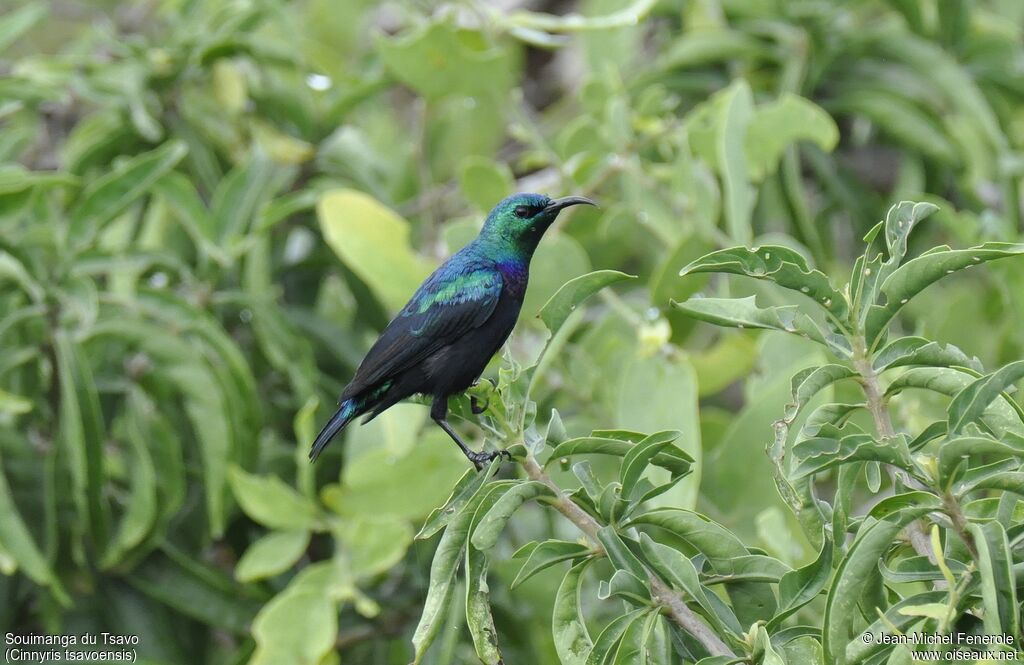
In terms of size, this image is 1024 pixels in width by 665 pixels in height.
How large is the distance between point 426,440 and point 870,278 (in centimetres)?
178

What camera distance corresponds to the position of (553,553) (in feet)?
6.41

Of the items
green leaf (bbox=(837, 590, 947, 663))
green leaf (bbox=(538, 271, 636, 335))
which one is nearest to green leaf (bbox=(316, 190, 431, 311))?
green leaf (bbox=(538, 271, 636, 335))

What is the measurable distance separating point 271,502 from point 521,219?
3.64 ft

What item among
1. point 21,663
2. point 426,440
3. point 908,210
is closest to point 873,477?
point 908,210

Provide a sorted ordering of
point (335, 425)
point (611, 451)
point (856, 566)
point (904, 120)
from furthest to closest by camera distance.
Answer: point (904, 120) < point (335, 425) < point (611, 451) < point (856, 566)

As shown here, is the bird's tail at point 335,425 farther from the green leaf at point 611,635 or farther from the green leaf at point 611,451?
the green leaf at point 611,635

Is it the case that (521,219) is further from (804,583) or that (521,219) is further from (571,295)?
(804,583)

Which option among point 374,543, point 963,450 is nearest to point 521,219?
point 374,543

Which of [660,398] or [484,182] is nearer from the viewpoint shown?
[660,398]

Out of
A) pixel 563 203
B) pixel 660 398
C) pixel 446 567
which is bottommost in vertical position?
pixel 660 398

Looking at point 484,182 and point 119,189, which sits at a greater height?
point 119,189

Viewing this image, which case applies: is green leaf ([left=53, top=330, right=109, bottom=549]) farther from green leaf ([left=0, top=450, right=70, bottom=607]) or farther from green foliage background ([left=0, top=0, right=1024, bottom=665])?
green leaf ([left=0, top=450, right=70, bottom=607])

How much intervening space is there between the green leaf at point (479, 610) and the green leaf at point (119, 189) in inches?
82.8

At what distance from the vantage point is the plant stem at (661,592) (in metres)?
1.86
